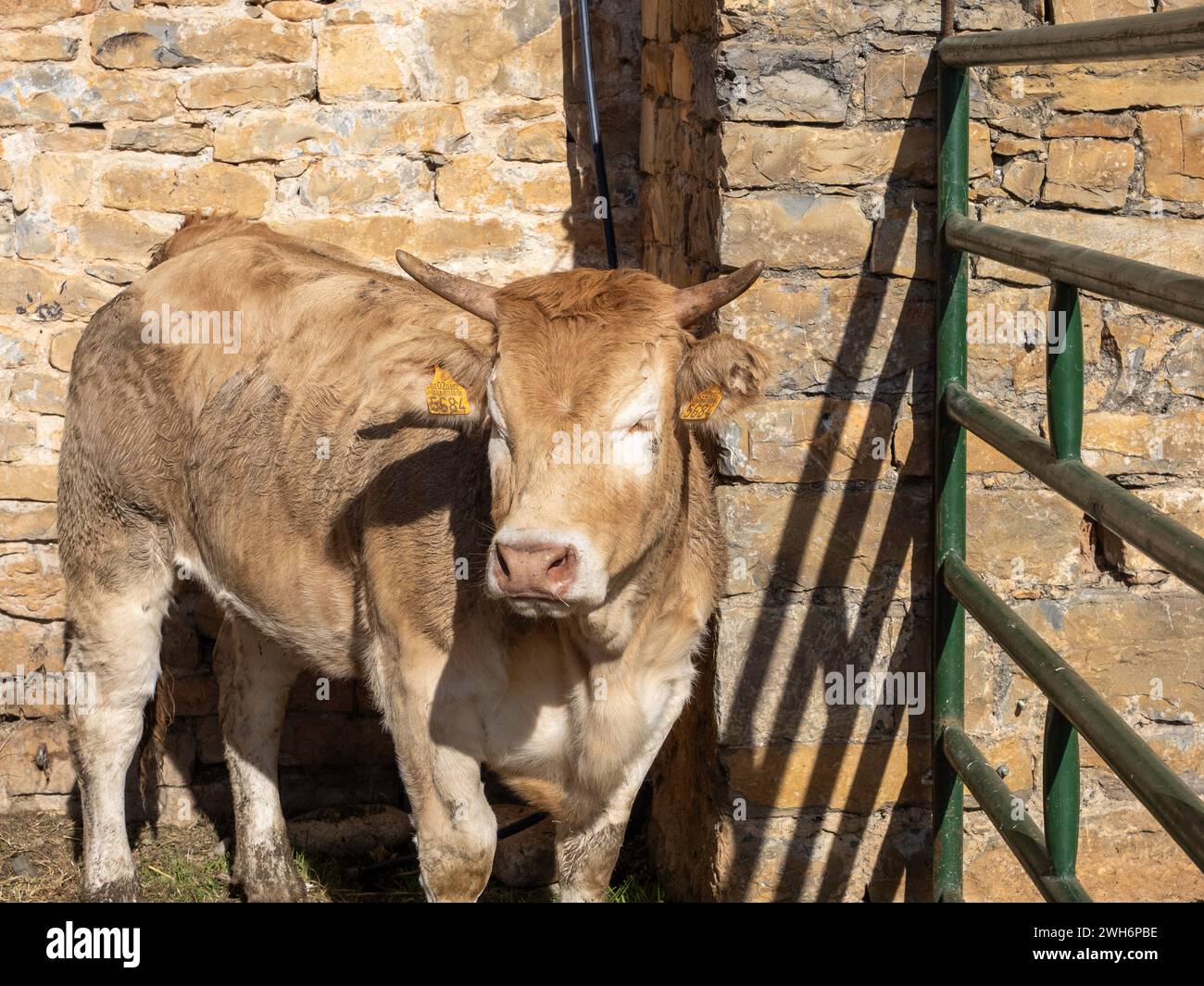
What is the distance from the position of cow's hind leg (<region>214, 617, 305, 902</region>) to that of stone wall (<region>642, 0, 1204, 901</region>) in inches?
62.7

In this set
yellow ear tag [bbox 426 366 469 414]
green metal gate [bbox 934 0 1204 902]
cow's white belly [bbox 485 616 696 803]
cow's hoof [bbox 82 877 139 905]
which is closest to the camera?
green metal gate [bbox 934 0 1204 902]

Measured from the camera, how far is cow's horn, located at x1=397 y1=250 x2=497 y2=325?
11.0 ft

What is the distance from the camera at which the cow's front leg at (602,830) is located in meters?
3.79

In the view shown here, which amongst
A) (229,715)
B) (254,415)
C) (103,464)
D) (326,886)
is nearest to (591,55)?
(254,415)

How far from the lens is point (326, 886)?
4.89 meters

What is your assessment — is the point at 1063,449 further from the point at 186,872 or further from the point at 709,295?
the point at 186,872

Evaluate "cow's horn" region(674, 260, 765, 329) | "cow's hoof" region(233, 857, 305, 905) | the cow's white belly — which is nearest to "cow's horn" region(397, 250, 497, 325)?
"cow's horn" region(674, 260, 765, 329)

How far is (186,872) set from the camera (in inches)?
194

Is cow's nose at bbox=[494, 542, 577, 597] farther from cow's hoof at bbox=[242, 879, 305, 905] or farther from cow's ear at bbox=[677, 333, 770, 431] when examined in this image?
cow's hoof at bbox=[242, 879, 305, 905]

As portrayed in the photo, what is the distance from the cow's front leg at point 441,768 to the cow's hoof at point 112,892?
132cm

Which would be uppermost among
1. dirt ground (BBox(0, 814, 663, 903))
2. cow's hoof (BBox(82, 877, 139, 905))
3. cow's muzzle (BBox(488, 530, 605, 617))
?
cow's muzzle (BBox(488, 530, 605, 617))

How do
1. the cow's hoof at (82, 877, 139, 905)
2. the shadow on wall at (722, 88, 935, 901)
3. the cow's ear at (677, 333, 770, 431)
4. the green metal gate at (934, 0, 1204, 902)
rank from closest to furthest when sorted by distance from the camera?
the green metal gate at (934, 0, 1204, 902) < the cow's ear at (677, 333, 770, 431) < the shadow on wall at (722, 88, 935, 901) < the cow's hoof at (82, 877, 139, 905)

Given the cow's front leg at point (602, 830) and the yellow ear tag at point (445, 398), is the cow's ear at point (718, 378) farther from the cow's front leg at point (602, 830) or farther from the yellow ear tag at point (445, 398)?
the cow's front leg at point (602, 830)

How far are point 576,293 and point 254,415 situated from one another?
1.29 metres
